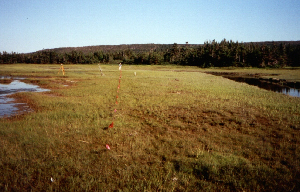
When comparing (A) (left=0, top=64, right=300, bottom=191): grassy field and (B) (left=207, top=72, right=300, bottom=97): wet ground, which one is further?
(B) (left=207, top=72, right=300, bottom=97): wet ground

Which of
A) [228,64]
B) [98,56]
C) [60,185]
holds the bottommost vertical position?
[60,185]

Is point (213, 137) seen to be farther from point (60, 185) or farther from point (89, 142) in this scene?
point (60, 185)

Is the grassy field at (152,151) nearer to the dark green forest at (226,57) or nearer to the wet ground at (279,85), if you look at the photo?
the wet ground at (279,85)

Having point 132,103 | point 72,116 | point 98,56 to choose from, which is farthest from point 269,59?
point 98,56

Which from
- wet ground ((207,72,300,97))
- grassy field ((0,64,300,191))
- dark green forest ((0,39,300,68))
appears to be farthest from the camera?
dark green forest ((0,39,300,68))

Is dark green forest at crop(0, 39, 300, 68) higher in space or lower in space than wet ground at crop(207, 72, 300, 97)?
higher

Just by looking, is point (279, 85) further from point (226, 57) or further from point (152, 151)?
point (226, 57)

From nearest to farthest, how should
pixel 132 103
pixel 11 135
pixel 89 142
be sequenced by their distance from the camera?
pixel 89 142 < pixel 11 135 < pixel 132 103

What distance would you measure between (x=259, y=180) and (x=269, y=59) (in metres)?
91.8

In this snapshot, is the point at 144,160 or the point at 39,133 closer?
the point at 144,160

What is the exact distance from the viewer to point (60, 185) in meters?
4.99

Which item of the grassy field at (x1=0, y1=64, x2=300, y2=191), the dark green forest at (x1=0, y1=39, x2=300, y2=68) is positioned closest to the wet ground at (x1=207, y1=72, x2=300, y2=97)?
the grassy field at (x1=0, y1=64, x2=300, y2=191)

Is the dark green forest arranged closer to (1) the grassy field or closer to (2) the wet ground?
(2) the wet ground

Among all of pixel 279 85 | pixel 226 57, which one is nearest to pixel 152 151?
pixel 279 85
